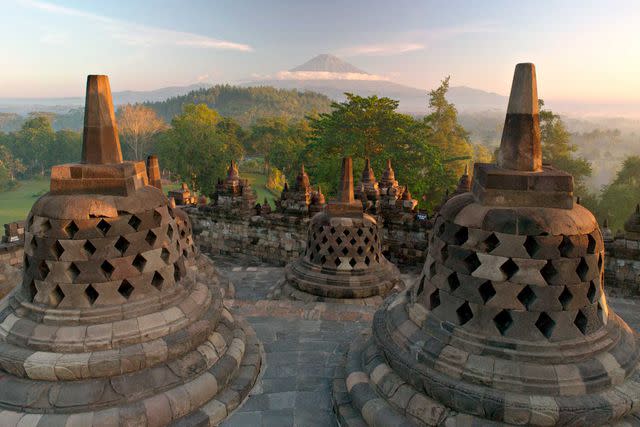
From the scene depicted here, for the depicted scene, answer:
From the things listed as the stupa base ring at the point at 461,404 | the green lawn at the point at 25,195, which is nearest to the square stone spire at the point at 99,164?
the stupa base ring at the point at 461,404

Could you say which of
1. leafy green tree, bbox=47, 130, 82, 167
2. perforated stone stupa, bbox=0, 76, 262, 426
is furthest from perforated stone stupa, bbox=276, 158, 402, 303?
leafy green tree, bbox=47, 130, 82, 167

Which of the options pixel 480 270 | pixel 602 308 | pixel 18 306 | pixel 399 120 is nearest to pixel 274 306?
pixel 18 306

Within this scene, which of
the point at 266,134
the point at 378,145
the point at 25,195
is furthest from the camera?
the point at 266,134

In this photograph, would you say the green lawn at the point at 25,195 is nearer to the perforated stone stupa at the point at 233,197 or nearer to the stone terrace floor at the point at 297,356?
the perforated stone stupa at the point at 233,197

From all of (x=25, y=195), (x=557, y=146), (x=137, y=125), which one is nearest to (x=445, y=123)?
(x=557, y=146)

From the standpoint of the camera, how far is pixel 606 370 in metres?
3.59

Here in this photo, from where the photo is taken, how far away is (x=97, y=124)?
14.4 feet

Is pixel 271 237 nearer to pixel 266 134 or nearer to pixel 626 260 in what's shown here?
pixel 626 260

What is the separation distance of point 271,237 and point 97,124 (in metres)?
14.0

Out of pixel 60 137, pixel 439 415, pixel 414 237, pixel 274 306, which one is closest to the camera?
pixel 439 415

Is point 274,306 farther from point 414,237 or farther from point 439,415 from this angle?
point 414,237

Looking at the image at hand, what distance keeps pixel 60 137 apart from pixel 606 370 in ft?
274

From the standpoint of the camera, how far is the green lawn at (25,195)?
140 ft

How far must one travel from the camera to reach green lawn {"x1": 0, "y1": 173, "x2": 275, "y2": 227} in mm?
42688
